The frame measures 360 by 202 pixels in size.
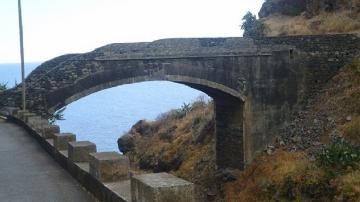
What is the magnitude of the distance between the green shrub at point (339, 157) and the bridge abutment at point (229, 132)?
483cm

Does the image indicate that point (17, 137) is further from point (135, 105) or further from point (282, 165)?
point (135, 105)

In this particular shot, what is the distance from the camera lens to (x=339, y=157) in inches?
666

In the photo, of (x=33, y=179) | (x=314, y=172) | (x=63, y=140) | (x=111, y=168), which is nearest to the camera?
(x=111, y=168)

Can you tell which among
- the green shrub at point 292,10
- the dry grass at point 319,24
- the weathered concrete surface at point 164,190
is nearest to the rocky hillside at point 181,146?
the dry grass at point 319,24

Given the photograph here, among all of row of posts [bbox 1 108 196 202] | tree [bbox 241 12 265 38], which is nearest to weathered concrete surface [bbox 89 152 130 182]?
row of posts [bbox 1 108 196 202]

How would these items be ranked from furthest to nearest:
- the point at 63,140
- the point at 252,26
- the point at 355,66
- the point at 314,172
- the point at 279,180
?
1. the point at 252,26
2. the point at 355,66
3. the point at 279,180
4. the point at 314,172
5. the point at 63,140

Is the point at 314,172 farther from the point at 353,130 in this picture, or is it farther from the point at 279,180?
the point at 353,130

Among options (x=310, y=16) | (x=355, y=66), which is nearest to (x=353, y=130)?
(x=355, y=66)

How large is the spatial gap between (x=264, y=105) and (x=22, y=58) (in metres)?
10.8

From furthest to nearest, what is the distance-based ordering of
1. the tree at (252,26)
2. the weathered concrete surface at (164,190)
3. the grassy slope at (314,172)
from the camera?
the tree at (252,26) < the grassy slope at (314,172) < the weathered concrete surface at (164,190)

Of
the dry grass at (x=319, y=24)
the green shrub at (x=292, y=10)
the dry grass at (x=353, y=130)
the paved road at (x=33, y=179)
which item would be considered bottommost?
the dry grass at (x=353, y=130)

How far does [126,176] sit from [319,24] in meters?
25.7

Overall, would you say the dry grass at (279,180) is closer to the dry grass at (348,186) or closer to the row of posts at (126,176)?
the dry grass at (348,186)

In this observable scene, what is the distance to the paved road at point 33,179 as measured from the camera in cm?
653
